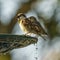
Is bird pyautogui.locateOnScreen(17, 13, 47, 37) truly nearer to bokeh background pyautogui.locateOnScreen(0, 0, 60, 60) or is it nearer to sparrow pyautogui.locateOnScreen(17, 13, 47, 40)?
sparrow pyautogui.locateOnScreen(17, 13, 47, 40)

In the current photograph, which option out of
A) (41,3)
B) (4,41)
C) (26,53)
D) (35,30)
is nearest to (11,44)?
(4,41)

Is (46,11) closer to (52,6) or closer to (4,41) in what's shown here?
(52,6)

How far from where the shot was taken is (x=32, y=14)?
6430 mm

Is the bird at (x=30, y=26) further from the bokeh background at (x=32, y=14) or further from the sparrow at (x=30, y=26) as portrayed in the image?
the bokeh background at (x=32, y=14)

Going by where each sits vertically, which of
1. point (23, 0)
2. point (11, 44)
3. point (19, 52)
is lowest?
point (19, 52)

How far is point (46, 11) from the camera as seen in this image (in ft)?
22.6

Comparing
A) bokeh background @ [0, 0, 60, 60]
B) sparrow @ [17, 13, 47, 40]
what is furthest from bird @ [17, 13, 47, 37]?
bokeh background @ [0, 0, 60, 60]

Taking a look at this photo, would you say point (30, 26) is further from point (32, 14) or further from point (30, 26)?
point (32, 14)

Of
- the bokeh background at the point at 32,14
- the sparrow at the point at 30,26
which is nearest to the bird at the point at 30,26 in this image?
the sparrow at the point at 30,26

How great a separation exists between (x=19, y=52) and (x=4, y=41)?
11.7 ft

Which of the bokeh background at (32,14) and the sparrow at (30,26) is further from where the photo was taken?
the bokeh background at (32,14)

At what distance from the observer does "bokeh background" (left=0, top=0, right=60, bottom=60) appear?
5.75m

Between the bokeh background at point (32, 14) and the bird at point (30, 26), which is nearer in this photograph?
the bird at point (30, 26)

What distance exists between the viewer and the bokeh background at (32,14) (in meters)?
5.75
